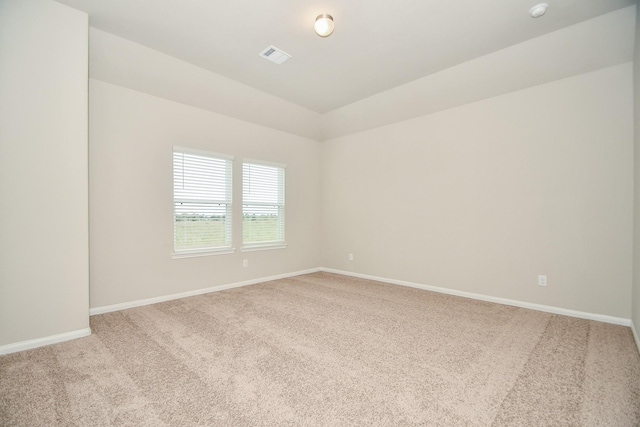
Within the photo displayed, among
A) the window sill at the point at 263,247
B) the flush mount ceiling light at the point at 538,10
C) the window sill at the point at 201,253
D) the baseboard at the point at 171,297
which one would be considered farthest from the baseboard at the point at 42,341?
the flush mount ceiling light at the point at 538,10

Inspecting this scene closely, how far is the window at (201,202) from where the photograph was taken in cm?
372

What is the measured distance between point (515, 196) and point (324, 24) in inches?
119

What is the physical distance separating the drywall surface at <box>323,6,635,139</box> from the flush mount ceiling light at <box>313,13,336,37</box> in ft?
5.66

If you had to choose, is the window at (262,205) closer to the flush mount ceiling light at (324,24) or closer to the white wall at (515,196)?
the white wall at (515,196)

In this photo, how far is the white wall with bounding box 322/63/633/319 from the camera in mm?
2832

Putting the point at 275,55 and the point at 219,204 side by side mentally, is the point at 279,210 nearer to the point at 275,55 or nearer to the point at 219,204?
the point at 219,204

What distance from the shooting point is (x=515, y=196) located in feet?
11.1

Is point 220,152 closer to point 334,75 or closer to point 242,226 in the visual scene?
point 242,226

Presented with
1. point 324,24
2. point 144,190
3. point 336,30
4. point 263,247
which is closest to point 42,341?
point 144,190

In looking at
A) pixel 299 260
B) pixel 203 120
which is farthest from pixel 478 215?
pixel 203 120

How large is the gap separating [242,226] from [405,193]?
108 inches

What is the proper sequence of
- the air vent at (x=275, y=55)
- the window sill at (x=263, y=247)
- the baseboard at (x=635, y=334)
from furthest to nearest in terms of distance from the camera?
the window sill at (x=263, y=247) < the air vent at (x=275, y=55) < the baseboard at (x=635, y=334)

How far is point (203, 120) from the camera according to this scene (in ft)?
12.9

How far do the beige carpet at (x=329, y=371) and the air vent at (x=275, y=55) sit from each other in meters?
3.00
